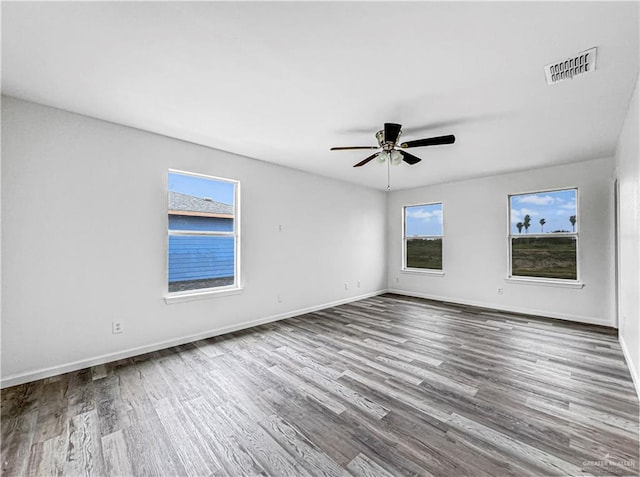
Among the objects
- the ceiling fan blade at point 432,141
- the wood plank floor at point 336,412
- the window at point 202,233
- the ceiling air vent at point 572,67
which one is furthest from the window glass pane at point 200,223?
the ceiling air vent at point 572,67

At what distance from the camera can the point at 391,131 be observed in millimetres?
2750

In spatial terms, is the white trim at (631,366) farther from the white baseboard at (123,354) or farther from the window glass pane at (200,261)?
the window glass pane at (200,261)

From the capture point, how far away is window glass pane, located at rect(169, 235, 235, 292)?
3.51 metres

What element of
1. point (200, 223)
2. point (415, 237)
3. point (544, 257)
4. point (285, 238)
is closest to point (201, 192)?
point (200, 223)

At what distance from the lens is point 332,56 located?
1.90 metres

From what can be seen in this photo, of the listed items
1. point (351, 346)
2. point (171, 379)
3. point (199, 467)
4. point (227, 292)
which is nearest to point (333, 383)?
point (351, 346)

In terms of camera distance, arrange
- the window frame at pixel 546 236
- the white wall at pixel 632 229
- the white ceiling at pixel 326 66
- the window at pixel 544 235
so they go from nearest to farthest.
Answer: the white ceiling at pixel 326 66 → the white wall at pixel 632 229 → the window frame at pixel 546 236 → the window at pixel 544 235

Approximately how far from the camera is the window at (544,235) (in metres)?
4.58

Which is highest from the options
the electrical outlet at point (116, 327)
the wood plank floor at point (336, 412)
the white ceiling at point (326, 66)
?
the white ceiling at point (326, 66)

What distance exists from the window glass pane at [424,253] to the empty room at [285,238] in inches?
61.2

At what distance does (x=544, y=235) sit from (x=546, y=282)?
0.83m

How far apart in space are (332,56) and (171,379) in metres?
3.07

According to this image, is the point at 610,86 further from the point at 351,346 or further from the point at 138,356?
the point at 138,356

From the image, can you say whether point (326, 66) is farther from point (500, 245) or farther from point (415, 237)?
point (415, 237)
